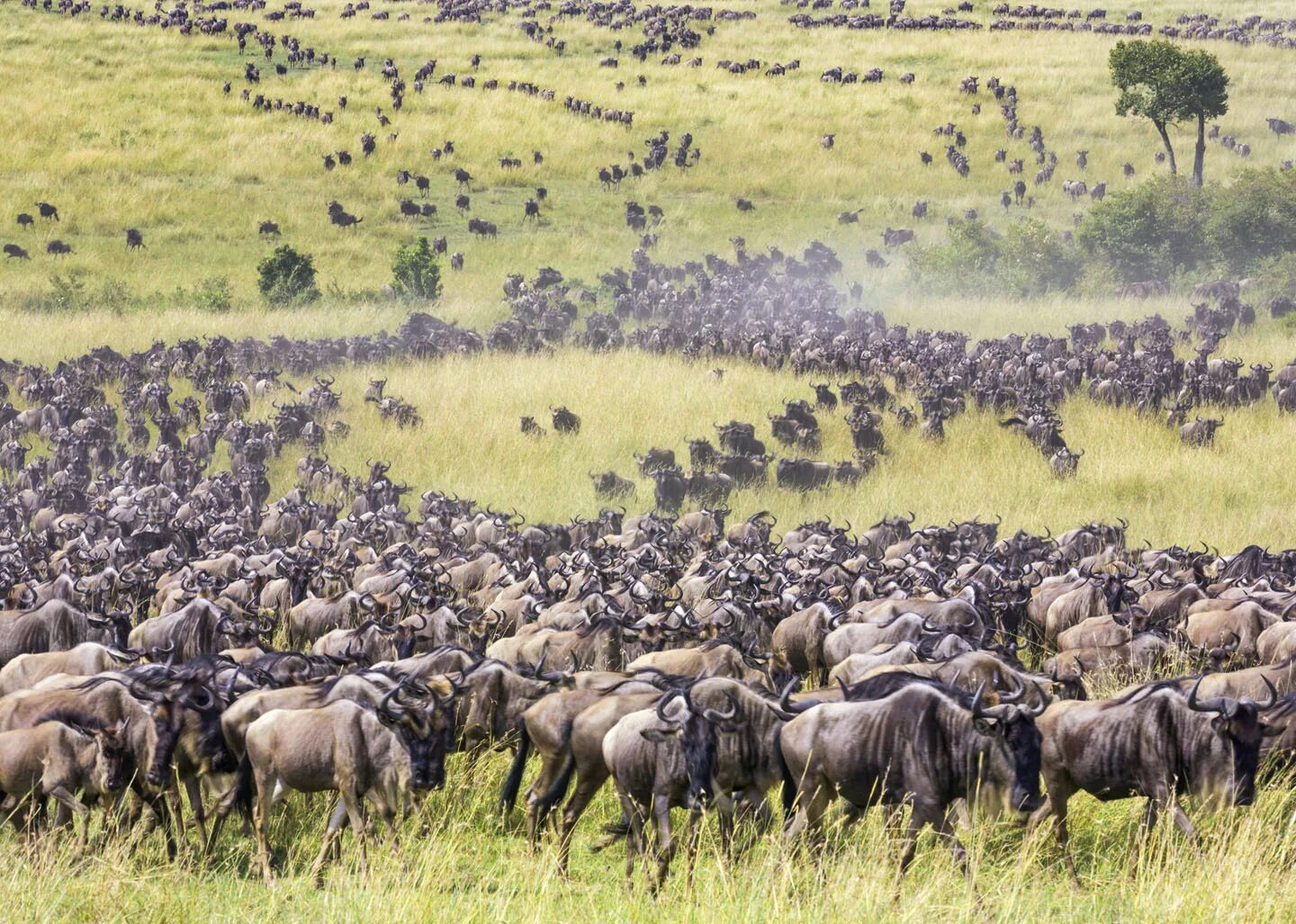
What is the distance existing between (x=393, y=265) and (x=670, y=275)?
8598mm

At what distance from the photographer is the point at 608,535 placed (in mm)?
21078

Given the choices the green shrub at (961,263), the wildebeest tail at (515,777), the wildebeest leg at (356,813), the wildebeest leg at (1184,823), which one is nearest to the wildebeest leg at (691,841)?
the wildebeest tail at (515,777)

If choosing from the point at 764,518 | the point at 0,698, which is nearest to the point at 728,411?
the point at 764,518

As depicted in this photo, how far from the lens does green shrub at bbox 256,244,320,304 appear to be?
4231 centimetres

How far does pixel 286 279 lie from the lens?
4266 cm

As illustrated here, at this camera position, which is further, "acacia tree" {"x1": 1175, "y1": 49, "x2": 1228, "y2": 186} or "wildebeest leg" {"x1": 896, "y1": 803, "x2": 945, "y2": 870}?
"acacia tree" {"x1": 1175, "y1": 49, "x2": 1228, "y2": 186}

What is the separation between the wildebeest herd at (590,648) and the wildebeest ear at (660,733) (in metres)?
0.04

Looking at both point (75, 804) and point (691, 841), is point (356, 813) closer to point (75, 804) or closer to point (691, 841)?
point (75, 804)

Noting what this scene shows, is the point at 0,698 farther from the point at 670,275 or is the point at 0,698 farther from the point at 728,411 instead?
the point at 670,275

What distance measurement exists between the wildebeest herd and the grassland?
16.6 inches

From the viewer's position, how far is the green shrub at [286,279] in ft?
139

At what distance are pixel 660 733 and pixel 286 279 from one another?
36.4 meters

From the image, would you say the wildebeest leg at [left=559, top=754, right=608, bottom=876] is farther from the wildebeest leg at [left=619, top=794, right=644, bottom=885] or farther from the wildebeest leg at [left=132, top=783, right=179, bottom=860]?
the wildebeest leg at [left=132, top=783, right=179, bottom=860]

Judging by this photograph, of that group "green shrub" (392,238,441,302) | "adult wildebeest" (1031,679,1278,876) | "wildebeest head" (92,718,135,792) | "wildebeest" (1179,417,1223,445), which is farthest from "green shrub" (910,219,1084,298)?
"wildebeest head" (92,718,135,792)
